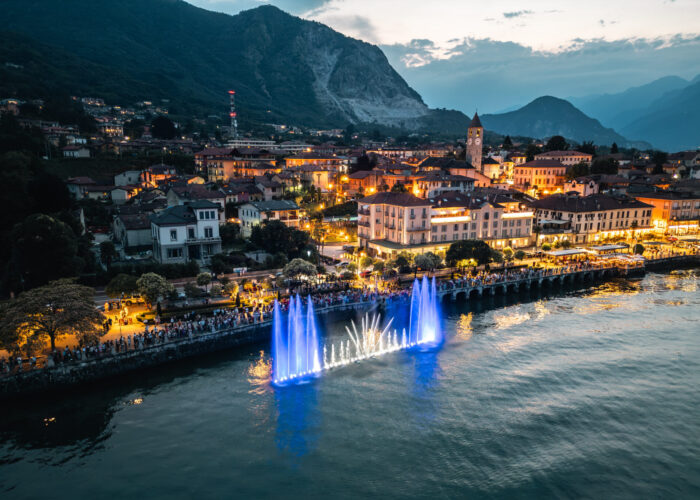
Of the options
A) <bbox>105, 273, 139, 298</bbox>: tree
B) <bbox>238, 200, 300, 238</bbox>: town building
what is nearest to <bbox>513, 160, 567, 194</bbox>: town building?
<bbox>238, 200, 300, 238</bbox>: town building

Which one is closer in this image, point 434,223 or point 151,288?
point 151,288

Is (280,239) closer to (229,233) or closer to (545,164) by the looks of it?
(229,233)

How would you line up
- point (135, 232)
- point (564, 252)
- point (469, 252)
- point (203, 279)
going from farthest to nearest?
point (564, 252), point (135, 232), point (469, 252), point (203, 279)

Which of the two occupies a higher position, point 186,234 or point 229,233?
point 186,234

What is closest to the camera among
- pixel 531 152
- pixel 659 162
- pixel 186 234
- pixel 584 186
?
pixel 186 234

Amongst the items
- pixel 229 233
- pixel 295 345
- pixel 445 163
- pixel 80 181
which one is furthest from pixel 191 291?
pixel 445 163

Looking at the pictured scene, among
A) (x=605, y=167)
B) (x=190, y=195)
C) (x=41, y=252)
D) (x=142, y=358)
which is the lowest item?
(x=142, y=358)
